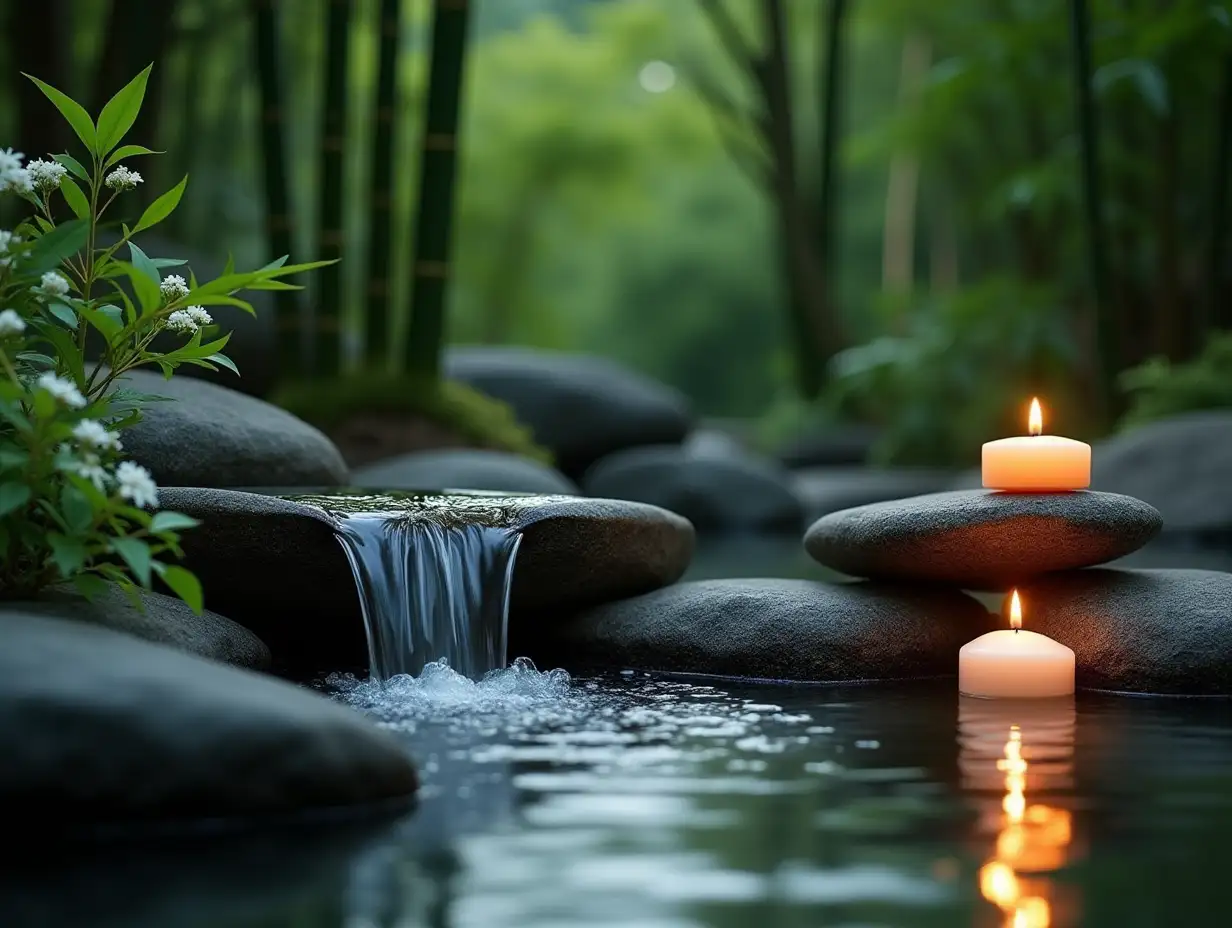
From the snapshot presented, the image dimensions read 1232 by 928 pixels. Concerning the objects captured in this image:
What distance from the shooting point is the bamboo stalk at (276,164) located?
723cm

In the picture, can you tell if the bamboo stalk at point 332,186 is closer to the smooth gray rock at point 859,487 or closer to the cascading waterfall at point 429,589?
the smooth gray rock at point 859,487

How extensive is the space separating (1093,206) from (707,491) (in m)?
2.68

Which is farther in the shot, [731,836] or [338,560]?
[338,560]

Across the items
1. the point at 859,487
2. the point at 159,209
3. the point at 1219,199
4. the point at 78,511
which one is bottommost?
the point at 78,511

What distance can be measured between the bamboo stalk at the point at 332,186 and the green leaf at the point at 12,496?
4.46m

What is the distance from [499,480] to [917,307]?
8.94 meters

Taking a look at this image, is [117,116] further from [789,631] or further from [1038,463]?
[1038,463]

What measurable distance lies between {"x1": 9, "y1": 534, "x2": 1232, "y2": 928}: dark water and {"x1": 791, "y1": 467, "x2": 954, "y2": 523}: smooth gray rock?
6260mm

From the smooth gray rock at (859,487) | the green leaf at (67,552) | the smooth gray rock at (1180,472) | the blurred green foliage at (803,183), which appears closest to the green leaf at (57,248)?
the green leaf at (67,552)

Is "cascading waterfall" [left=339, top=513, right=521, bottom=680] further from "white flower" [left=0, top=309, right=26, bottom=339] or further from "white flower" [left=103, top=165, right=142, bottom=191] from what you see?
"white flower" [left=0, top=309, right=26, bottom=339]

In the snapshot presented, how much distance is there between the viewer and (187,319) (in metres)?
3.28

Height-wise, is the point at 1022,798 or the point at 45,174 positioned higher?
the point at 45,174

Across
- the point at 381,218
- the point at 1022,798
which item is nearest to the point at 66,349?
the point at 1022,798

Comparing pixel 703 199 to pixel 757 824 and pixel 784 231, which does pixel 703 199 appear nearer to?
pixel 784 231
